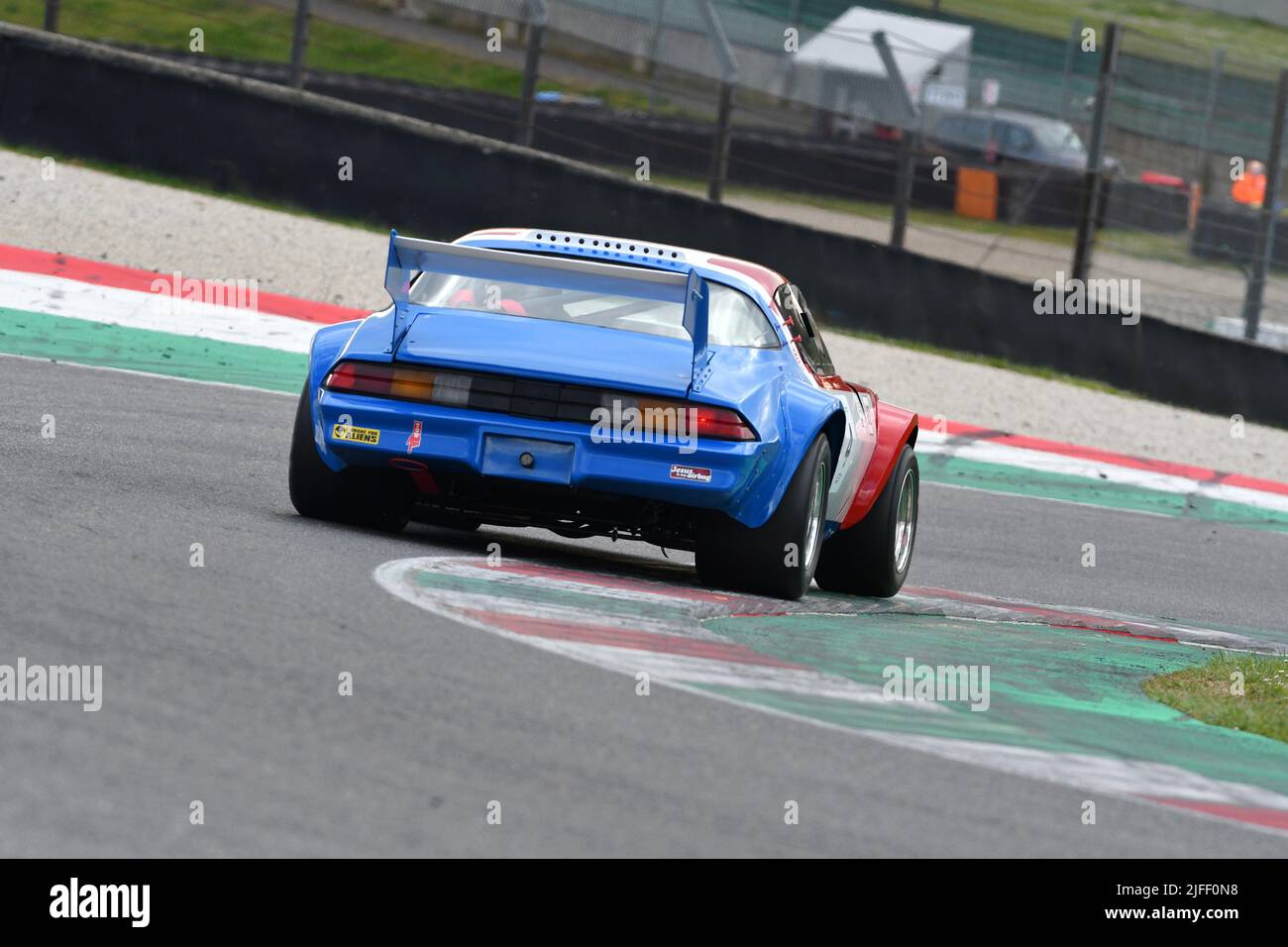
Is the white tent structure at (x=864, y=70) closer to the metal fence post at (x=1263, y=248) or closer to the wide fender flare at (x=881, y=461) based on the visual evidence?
the metal fence post at (x=1263, y=248)

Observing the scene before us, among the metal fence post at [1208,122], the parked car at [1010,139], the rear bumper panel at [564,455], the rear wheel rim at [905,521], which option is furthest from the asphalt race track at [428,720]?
the metal fence post at [1208,122]

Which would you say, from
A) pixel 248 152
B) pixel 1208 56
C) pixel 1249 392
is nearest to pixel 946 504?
pixel 1249 392

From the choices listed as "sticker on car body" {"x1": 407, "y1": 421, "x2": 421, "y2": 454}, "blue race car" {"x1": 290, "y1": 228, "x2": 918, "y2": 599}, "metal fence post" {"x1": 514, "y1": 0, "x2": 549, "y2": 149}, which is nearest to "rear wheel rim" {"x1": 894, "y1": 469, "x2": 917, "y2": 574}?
"blue race car" {"x1": 290, "y1": 228, "x2": 918, "y2": 599}

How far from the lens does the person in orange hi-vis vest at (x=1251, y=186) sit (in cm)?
1847

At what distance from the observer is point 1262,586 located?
11.2 metres

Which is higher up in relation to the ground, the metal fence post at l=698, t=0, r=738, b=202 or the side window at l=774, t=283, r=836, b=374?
the metal fence post at l=698, t=0, r=738, b=202

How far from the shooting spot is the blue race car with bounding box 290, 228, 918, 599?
6906 mm

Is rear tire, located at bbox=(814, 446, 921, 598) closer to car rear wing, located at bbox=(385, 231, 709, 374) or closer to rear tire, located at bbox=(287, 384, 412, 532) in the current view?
car rear wing, located at bbox=(385, 231, 709, 374)

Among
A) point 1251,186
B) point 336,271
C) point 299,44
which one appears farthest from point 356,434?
point 1251,186

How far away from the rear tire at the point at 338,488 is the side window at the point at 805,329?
1.64 m

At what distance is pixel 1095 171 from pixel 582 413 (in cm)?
1212

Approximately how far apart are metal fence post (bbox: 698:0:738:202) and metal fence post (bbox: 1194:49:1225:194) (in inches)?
175

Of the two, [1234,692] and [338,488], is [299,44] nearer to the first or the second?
[338,488]
